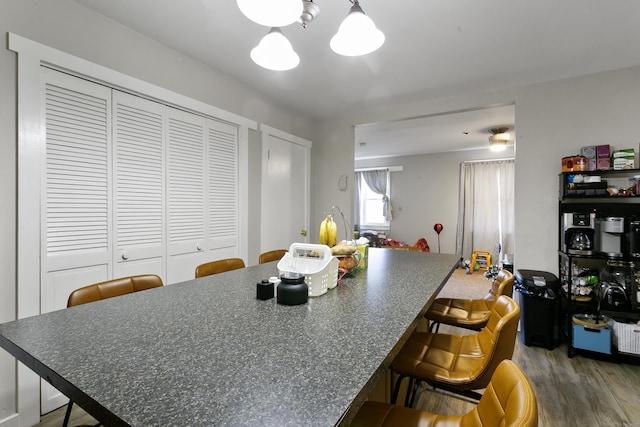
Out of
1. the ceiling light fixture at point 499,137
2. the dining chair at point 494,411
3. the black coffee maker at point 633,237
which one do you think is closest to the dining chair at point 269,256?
the dining chair at point 494,411

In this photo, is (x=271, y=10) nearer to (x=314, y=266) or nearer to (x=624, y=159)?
(x=314, y=266)

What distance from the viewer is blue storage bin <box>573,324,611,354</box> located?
2428 millimetres

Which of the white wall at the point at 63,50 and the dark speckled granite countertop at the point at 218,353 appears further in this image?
the white wall at the point at 63,50

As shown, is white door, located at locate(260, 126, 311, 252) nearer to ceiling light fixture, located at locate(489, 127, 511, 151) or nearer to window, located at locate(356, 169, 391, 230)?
ceiling light fixture, located at locate(489, 127, 511, 151)

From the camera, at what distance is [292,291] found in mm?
1107

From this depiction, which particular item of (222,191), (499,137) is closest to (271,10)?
(222,191)

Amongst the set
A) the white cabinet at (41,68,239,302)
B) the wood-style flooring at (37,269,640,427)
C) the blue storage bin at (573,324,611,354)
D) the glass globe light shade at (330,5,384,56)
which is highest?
the glass globe light shade at (330,5,384,56)

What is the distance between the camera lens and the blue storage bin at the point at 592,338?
2428 mm

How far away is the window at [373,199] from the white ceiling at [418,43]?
3.95 meters

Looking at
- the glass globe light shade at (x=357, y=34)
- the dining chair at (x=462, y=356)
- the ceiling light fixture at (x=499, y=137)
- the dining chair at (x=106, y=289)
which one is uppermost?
the ceiling light fixture at (x=499, y=137)

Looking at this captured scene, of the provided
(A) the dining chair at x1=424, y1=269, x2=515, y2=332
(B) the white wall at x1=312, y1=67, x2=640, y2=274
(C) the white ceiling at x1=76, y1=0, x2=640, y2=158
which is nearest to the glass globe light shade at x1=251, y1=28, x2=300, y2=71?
(C) the white ceiling at x1=76, y1=0, x2=640, y2=158

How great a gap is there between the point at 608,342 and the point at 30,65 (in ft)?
14.3

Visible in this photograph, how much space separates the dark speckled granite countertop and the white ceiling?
5.87 feet

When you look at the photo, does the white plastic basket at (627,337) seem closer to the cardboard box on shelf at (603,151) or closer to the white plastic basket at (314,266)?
the cardboard box on shelf at (603,151)
